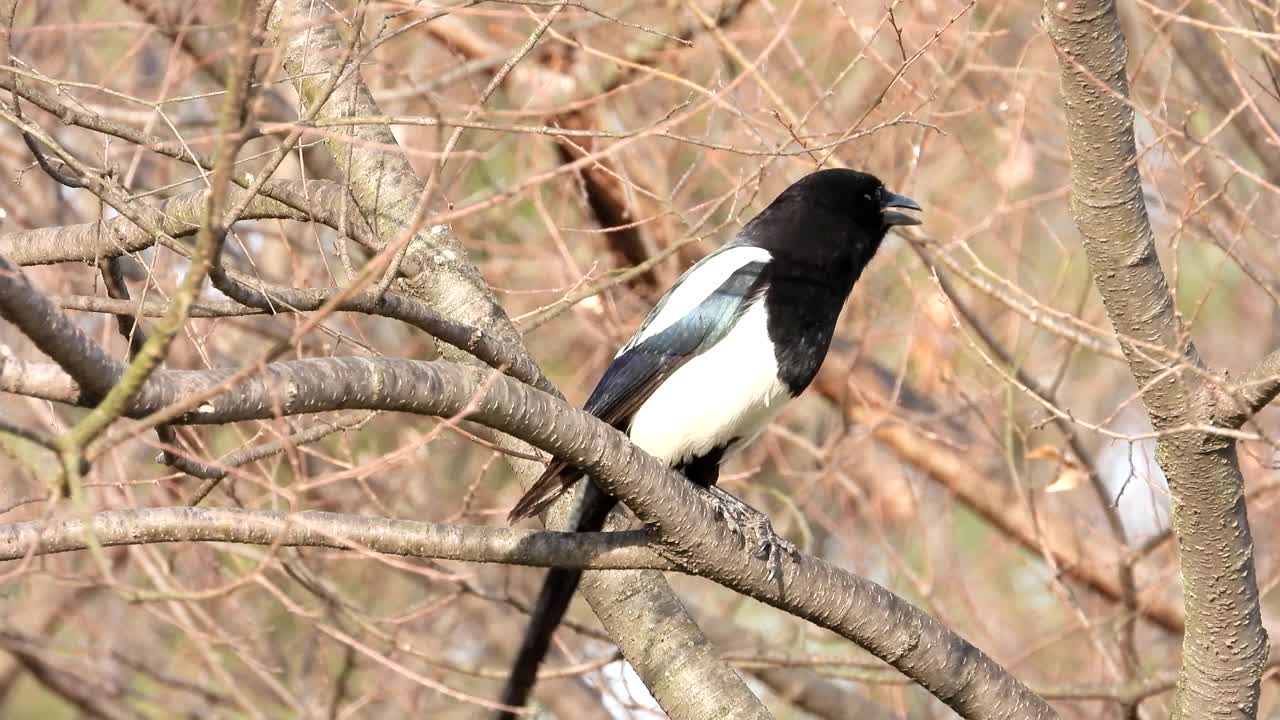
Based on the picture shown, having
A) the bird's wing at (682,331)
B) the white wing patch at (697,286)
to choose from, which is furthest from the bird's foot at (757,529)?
the white wing patch at (697,286)

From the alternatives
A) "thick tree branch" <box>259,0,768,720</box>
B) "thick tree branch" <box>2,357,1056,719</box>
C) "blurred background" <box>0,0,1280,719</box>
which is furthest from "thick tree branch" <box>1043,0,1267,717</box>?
"thick tree branch" <box>259,0,768,720</box>

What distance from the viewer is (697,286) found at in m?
4.08

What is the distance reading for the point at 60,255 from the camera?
3.13 m

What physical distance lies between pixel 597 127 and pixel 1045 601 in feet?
16.4

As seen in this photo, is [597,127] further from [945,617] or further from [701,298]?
[945,617]

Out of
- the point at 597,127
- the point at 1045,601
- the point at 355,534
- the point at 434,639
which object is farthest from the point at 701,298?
the point at 1045,601

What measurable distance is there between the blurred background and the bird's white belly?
16.1 inches

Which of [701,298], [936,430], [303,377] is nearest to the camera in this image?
[303,377]

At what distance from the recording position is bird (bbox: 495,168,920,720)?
12.8 ft

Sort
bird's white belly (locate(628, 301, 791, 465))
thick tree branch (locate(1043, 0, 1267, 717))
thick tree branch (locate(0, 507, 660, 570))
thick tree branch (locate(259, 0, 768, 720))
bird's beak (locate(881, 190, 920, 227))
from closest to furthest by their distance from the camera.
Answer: thick tree branch (locate(0, 507, 660, 570))
thick tree branch (locate(1043, 0, 1267, 717))
thick tree branch (locate(259, 0, 768, 720))
bird's white belly (locate(628, 301, 791, 465))
bird's beak (locate(881, 190, 920, 227))

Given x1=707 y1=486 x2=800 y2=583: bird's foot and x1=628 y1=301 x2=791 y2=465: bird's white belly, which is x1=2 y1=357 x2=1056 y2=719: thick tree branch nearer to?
x1=707 y1=486 x2=800 y2=583: bird's foot

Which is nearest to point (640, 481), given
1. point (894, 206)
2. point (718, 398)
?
point (718, 398)

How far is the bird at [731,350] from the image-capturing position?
154 inches

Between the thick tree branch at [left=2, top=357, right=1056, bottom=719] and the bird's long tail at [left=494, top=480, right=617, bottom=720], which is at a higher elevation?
the bird's long tail at [left=494, top=480, right=617, bottom=720]
